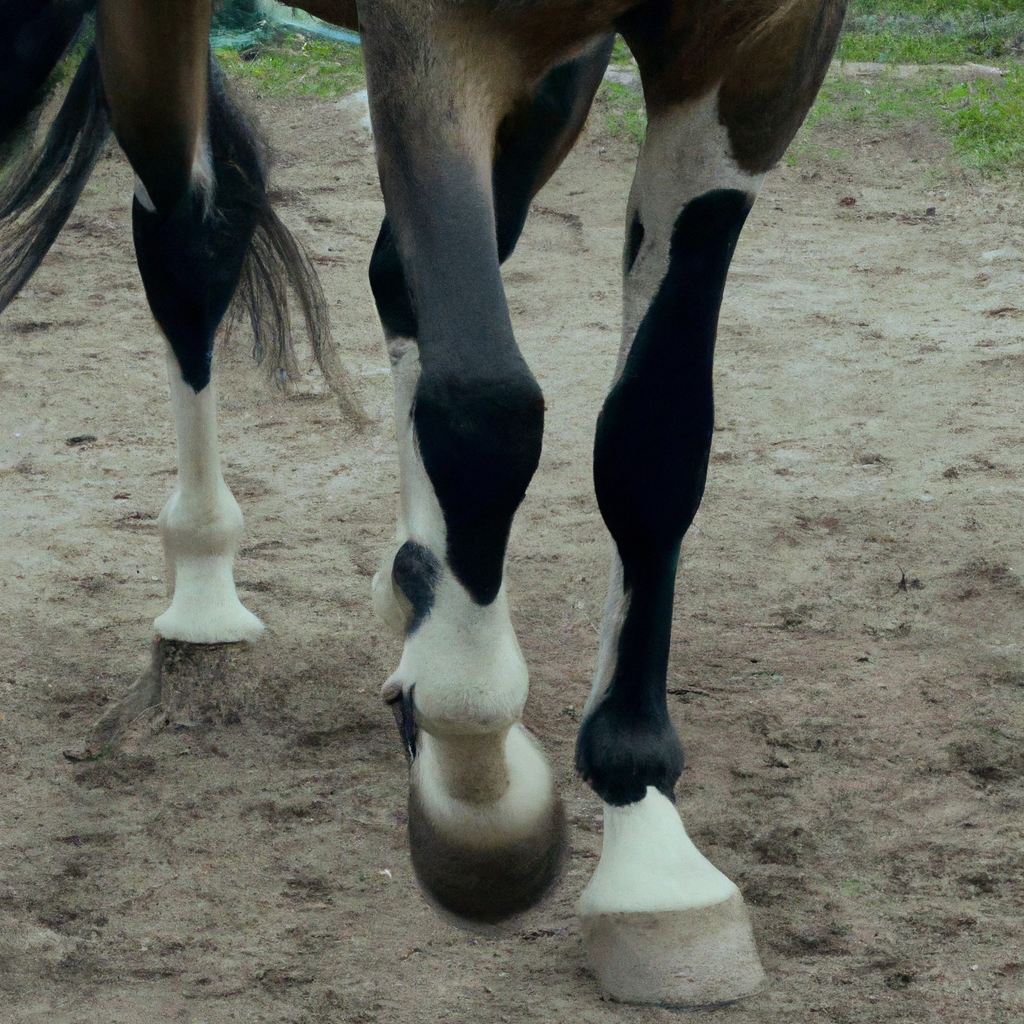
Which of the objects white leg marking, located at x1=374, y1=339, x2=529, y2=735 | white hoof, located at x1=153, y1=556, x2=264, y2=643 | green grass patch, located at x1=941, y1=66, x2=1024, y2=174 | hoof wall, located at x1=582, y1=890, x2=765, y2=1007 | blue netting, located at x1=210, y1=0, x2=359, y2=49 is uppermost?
blue netting, located at x1=210, y1=0, x2=359, y2=49

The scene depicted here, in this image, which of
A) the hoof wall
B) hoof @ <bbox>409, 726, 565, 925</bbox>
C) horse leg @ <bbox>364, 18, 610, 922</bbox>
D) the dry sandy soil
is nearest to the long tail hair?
the dry sandy soil

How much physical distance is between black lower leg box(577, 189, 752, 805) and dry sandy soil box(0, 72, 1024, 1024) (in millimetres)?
266

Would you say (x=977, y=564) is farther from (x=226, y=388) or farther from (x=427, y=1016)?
(x=226, y=388)

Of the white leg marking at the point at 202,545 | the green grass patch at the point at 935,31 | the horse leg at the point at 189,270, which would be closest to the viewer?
the horse leg at the point at 189,270

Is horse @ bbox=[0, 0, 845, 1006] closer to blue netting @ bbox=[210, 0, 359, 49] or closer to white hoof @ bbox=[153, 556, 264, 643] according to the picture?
white hoof @ bbox=[153, 556, 264, 643]

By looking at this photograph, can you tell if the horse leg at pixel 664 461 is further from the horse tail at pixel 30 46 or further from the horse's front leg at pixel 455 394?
the horse tail at pixel 30 46

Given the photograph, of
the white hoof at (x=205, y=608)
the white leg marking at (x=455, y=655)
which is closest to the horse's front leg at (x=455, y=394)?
the white leg marking at (x=455, y=655)

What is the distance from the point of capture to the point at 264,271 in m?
2.71

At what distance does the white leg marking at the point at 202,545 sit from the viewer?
246 centimetres

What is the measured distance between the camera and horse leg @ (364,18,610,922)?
4.41 ft

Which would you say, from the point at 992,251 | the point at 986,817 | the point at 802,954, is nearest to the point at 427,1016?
the point at 802,954

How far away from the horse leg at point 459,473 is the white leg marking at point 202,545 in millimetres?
1075

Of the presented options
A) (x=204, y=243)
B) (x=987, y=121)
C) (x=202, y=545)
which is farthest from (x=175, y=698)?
(x=987, y=121)

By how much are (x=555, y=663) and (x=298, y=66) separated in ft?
18.6
